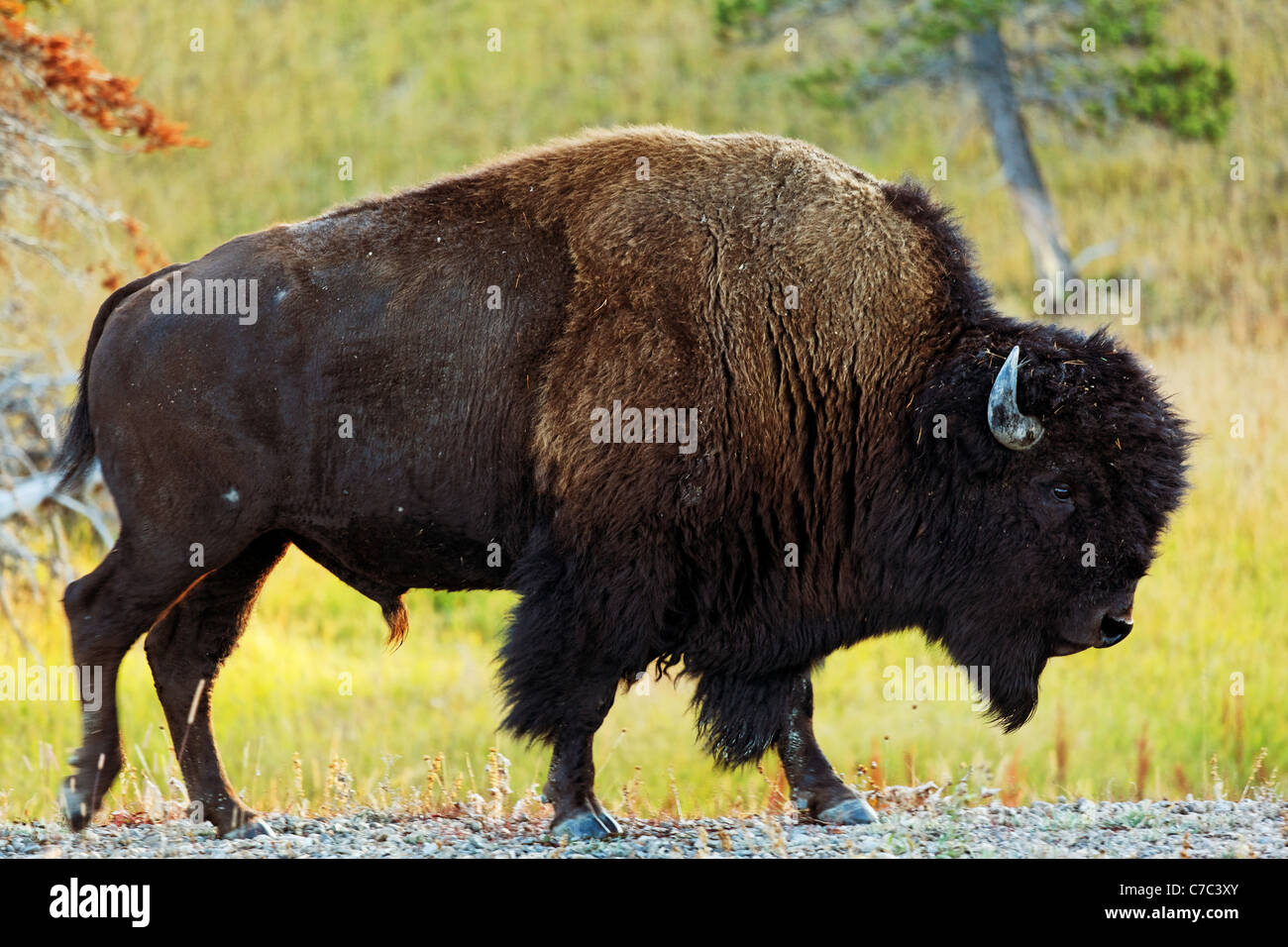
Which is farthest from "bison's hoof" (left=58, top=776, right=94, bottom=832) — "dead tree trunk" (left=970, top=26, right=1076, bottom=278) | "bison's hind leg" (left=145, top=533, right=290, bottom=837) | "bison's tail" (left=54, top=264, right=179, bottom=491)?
"dead tree trunk" (left=970, top=26, right=1076, bottom=278)

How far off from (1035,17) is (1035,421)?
13.3 m

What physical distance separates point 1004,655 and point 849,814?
3.04ft

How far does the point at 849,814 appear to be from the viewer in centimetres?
558

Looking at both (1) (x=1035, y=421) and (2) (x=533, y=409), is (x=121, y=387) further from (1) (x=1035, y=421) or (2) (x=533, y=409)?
(1) (x=1035, y=421)

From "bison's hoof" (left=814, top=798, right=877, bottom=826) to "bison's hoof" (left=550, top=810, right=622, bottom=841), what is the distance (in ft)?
3.24

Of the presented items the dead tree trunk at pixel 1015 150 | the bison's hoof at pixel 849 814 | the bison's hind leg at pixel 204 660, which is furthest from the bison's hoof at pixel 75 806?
the dead tree trunk at pixel 1015 150

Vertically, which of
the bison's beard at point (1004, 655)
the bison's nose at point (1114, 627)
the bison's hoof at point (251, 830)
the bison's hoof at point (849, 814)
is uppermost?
the bison's nose at point (1114, 627)

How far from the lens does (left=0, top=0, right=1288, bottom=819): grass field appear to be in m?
8.62

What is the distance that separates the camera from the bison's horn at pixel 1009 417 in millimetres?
4891

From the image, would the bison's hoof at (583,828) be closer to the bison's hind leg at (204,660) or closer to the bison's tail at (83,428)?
the bison's hind leg at (204,660)

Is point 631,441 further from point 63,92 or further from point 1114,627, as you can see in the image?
point 63,92

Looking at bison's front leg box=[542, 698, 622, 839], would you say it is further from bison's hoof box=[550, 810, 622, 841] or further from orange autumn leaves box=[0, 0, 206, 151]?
orange autumn leaves box=[0, 0, 206, 151]

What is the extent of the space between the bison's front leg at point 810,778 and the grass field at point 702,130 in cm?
30

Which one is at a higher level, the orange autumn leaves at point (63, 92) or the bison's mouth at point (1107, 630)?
the orange autumn leaves at point (63, 92)
